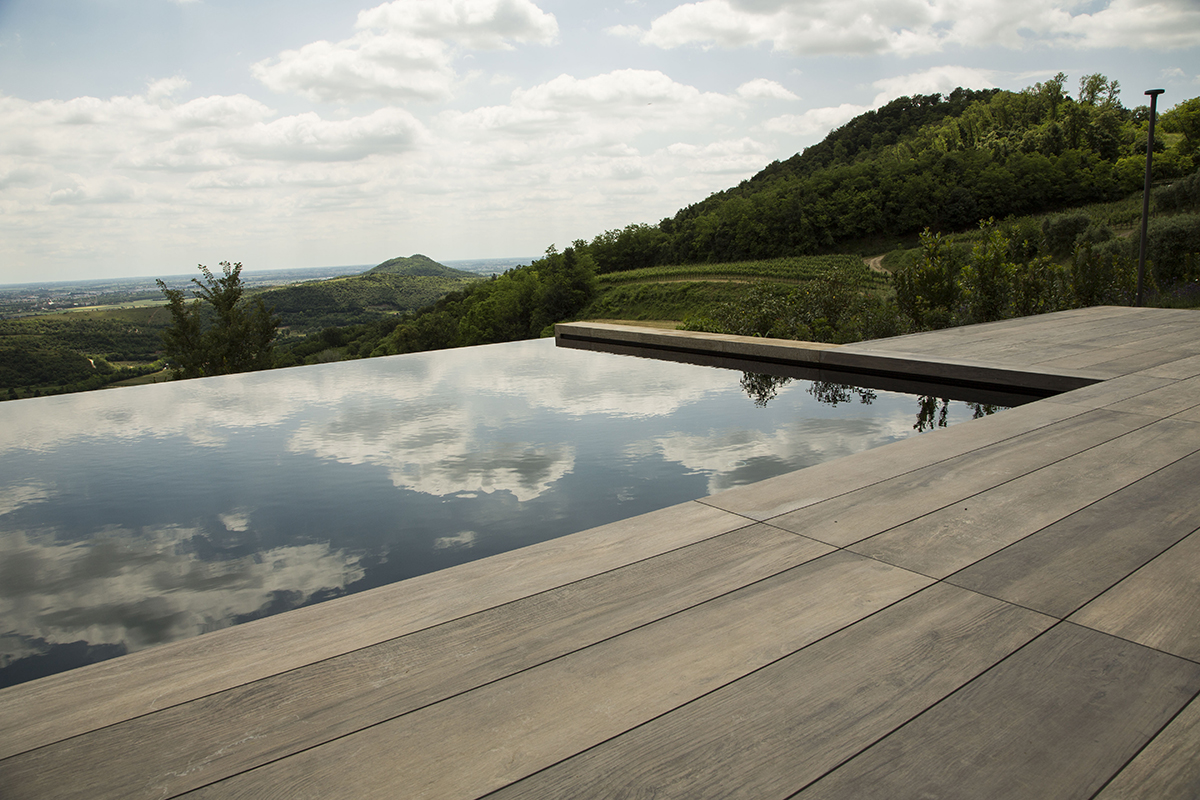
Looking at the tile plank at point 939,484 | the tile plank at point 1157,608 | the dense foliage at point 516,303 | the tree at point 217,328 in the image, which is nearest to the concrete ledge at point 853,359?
the tile plank at point 939,484

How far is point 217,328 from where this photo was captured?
52.5ft

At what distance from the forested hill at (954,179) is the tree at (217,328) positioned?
117ft

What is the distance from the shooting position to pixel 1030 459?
90.6 inches

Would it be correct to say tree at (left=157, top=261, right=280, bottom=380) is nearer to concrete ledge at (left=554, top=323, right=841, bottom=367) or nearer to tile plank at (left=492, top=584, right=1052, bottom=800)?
concrete ledge at (left=554, top=323, right=841, bottom=367)

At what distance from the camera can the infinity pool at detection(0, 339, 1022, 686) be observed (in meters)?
1.94

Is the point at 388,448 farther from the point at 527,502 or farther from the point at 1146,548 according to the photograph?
the point at 1146,548

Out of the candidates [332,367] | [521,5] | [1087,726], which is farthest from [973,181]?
[1087,726]

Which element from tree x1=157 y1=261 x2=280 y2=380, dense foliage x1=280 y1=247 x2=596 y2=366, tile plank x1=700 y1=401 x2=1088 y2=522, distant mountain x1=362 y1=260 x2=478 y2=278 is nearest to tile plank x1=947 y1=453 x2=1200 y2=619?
tile plank x1=700 y1=401 x2=1088 y2=522

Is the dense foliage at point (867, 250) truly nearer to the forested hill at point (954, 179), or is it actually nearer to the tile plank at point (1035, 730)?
the forested hill at point (954, 179)

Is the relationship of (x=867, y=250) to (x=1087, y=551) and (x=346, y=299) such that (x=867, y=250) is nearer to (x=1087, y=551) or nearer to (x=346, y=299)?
(x=346, y=299)

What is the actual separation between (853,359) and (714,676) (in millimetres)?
3992

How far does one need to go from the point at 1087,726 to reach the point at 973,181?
48.8m

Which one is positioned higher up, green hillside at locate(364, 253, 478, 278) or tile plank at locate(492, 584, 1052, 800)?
green hillside at locate(364, 253, 478, 278)

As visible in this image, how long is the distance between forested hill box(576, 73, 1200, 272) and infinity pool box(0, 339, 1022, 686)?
135 feet
